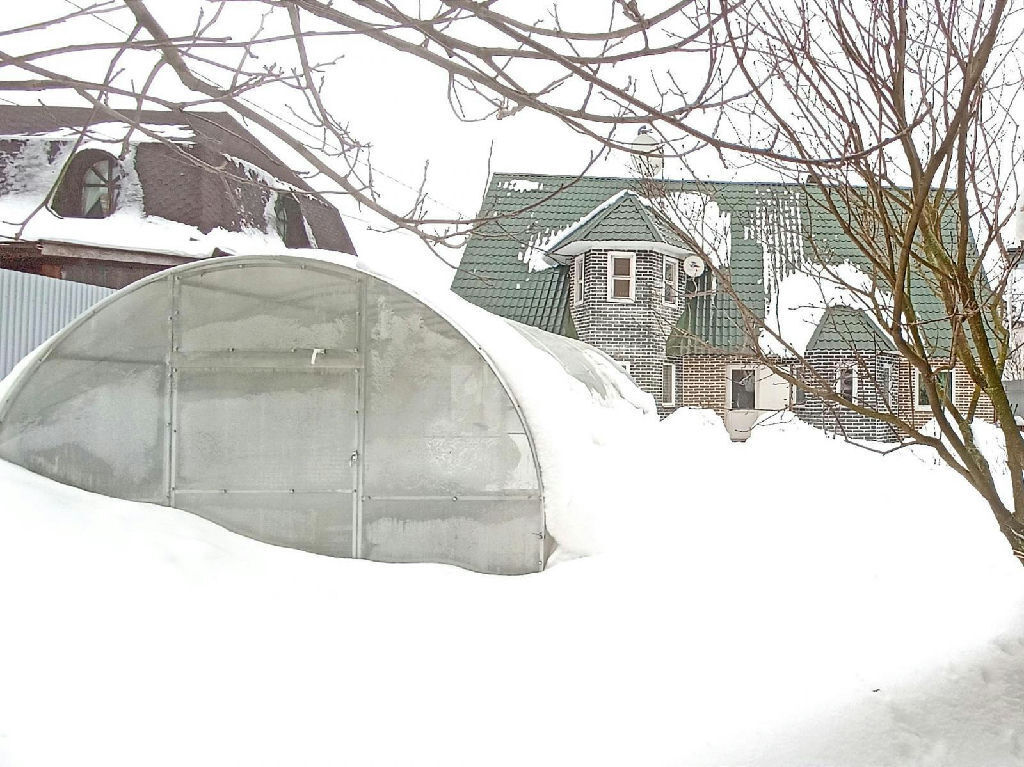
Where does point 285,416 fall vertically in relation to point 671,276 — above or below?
below

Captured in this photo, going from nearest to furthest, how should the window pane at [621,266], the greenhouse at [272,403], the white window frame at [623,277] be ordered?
the greenhouse at [272,403]
the white window frame at [623,277]
the window pane at [621,266]

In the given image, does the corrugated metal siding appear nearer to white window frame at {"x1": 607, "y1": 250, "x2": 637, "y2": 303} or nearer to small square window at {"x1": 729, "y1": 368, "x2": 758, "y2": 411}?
white window frame at {"x1": 607, "y1": 250, "x2": 637, "y2": 303}

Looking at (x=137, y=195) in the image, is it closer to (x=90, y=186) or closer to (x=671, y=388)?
(x=90, y=186)

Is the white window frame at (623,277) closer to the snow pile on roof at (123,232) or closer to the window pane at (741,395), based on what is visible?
the window pane at (741,395)

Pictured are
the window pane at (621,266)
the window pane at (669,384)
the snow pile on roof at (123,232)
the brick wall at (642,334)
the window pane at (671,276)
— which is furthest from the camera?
the window pane at (669,384)

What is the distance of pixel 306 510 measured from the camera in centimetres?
654

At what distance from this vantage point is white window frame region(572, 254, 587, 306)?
57.1 ft

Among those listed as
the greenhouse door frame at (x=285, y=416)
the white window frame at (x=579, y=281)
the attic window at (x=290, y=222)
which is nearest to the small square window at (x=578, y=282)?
the white window frame at (x=579, y=281)

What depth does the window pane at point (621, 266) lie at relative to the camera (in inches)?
682

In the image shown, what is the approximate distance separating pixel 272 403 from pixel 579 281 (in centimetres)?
1182

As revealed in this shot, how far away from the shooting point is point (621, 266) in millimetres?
17391

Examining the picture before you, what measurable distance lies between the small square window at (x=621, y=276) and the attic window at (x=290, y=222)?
20.9 ft

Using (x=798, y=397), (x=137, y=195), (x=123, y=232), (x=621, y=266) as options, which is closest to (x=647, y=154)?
(x=123, y=232)

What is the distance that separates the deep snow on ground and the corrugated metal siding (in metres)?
5.54
